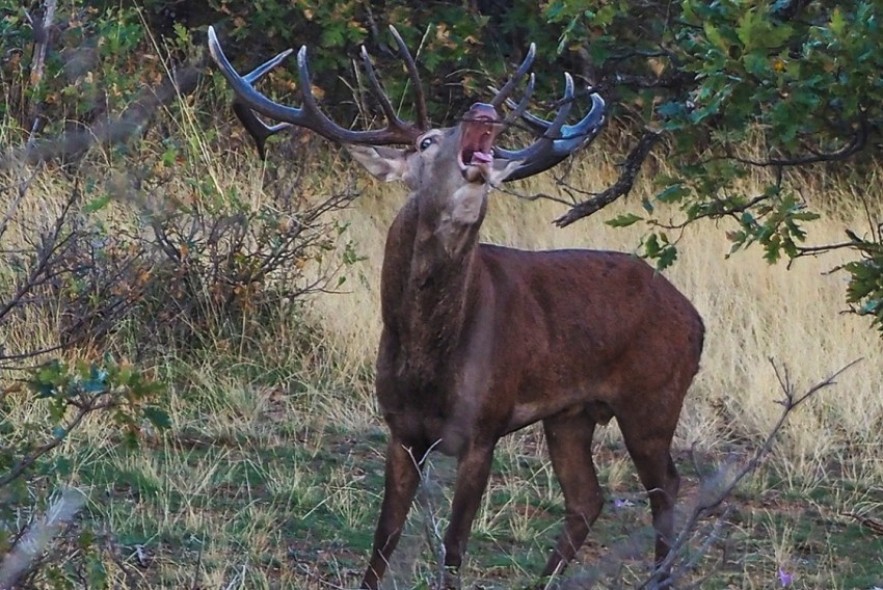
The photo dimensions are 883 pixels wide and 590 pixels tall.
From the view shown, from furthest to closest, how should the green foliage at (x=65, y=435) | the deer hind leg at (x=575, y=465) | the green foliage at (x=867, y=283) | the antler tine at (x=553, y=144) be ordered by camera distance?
1. the deer hind leg at (x=575, y=465)
2. the antler tine at (x=553, y=144)
3. the green foliage at (x=867, y=283)
4. the green foliage at (x=65, y=435)

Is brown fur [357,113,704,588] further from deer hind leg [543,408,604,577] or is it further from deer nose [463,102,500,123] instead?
deer nose [463,102,500,123]

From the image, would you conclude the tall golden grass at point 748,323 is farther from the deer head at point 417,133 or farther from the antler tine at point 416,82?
the antler tine at point 416,82

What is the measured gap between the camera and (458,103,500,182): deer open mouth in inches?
212

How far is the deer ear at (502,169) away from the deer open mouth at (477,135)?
0.10 meters

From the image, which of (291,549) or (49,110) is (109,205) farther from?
(291,549)

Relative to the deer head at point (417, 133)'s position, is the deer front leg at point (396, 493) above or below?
below

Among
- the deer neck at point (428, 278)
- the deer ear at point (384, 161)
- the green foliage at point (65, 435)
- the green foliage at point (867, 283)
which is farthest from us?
the deer ear at point (384, 161)

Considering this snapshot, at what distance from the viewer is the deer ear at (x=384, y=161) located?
5.78 m

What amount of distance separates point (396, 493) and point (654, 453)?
113 centimetres

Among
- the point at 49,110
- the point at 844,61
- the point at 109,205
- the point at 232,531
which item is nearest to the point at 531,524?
the point at 232,531

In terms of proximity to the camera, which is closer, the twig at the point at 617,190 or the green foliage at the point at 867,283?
the green foliage at the point at 867,283

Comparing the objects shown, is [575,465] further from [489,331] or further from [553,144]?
[553,144]

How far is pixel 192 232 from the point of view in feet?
27.0

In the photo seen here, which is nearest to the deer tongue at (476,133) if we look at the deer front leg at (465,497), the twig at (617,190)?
the deer front leg at (465,497)
